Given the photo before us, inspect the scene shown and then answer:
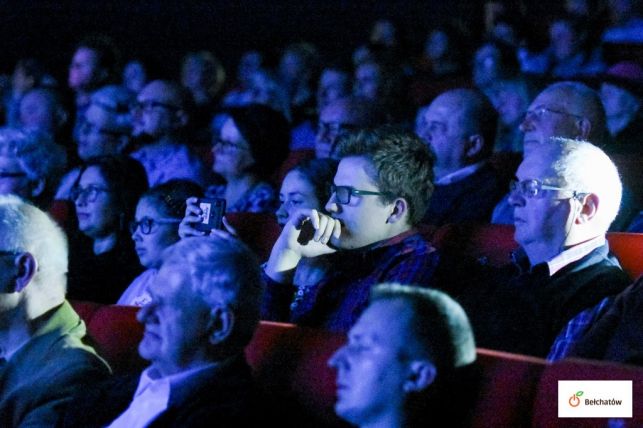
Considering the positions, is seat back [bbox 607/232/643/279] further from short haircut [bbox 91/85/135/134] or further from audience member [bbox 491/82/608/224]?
short haircut [bbox 91/85/135/134]

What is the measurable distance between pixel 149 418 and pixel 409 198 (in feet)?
2.66

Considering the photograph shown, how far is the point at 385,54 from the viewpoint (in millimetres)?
4797

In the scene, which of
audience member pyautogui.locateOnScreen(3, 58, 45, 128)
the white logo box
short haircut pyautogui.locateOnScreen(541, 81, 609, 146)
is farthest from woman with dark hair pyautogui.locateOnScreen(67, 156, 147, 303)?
audience member pyautogui.locateOnScreen(3, 58, 45, 128)

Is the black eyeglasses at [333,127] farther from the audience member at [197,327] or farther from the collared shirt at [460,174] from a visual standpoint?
the audience member at [197,327]

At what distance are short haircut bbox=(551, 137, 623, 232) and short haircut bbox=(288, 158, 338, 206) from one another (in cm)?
55

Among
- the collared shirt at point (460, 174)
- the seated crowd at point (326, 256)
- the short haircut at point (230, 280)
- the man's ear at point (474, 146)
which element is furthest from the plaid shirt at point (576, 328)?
the man's ear at point (474, 146)

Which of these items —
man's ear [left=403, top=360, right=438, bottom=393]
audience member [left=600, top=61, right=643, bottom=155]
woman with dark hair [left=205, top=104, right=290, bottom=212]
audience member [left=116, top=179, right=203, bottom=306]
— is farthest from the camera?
audience member [left=600, top=61, right=643, bottom=155]

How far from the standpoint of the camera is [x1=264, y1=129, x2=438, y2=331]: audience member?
2078 millimetres

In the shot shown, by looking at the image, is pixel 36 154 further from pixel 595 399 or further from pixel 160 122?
pixel 595 399

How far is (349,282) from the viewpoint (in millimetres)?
2066

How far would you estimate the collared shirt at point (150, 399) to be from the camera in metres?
1.56

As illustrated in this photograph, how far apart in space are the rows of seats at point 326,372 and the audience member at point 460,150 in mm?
1185

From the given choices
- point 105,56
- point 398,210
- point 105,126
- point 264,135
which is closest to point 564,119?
point 398,210

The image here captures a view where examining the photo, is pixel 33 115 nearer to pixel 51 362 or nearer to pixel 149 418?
pixel 51 362
